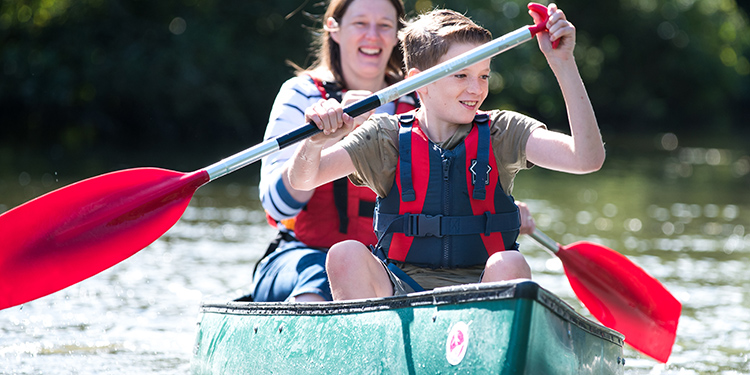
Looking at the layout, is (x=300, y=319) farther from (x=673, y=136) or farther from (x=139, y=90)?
(x=673, y=136)

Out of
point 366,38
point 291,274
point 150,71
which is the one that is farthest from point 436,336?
point 150,71

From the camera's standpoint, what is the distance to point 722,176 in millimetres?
12047

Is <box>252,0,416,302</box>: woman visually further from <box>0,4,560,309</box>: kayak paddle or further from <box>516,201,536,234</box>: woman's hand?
<box>516,201,536,234</box>: woman's hand

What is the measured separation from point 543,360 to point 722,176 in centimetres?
1072

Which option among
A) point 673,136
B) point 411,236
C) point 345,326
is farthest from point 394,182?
point 673,136

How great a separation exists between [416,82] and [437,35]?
0.19m

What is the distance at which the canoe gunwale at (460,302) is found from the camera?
2.11 metres

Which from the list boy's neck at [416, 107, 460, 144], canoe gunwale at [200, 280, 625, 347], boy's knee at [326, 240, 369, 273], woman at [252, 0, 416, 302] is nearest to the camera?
canoe gunwale at [200, 280, 625, 347]

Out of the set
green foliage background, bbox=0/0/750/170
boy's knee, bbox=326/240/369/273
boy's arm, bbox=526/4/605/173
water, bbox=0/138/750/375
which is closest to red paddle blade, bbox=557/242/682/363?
water, bbox=0/138/750/375

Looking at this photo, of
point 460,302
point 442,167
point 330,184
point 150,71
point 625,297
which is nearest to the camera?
point 460,302

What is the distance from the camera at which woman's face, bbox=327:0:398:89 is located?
3617 millimetres

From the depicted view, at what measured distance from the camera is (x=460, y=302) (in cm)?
220

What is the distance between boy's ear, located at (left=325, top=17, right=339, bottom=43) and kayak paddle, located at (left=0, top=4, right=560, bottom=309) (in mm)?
928

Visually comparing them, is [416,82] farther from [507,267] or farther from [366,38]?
[366,38]
